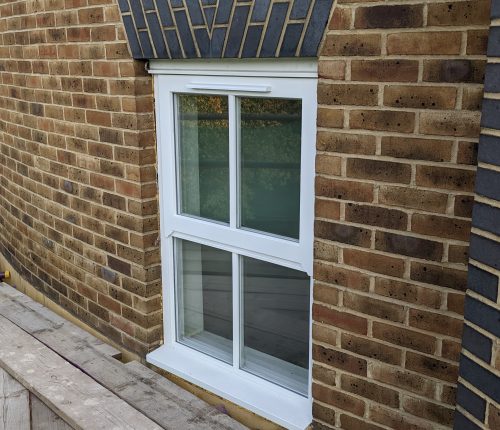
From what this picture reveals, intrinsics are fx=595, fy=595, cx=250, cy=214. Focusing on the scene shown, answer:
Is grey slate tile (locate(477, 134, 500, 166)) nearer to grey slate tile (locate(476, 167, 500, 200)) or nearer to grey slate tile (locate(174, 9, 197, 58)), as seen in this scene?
grey slate tile (locate(476, 167, 500, 200))

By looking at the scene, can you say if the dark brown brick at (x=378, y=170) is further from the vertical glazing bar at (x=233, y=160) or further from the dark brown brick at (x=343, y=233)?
the vertical glazing bar at (x=233, y=160)

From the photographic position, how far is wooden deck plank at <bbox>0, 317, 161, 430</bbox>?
2.67m

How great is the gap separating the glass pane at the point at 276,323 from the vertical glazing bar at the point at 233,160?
0.74 ft

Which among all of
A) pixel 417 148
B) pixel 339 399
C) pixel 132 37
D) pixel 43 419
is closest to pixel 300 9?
pixel 417 148

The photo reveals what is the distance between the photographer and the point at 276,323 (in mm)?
2783

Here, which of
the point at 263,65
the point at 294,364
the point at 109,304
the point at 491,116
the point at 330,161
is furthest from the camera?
the point at 109,304

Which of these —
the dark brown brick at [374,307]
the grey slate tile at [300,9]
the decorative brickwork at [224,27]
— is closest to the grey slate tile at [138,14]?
the decorative brickwork at [224,27]

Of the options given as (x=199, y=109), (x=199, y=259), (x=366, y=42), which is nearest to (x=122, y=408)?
(x=199, y=259)

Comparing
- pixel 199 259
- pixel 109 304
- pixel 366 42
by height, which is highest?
pixel 366 42

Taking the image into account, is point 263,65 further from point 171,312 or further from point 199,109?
point 171,312

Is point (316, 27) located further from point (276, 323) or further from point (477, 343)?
point (276, 323)

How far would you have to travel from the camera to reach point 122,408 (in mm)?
2758

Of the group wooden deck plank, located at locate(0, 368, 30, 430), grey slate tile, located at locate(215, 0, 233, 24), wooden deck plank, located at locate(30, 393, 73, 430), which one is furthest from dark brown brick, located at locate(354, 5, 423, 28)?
wooden deck plank, located at locate(0, 368, 30, 430)

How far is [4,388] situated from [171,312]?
36.2 inches
